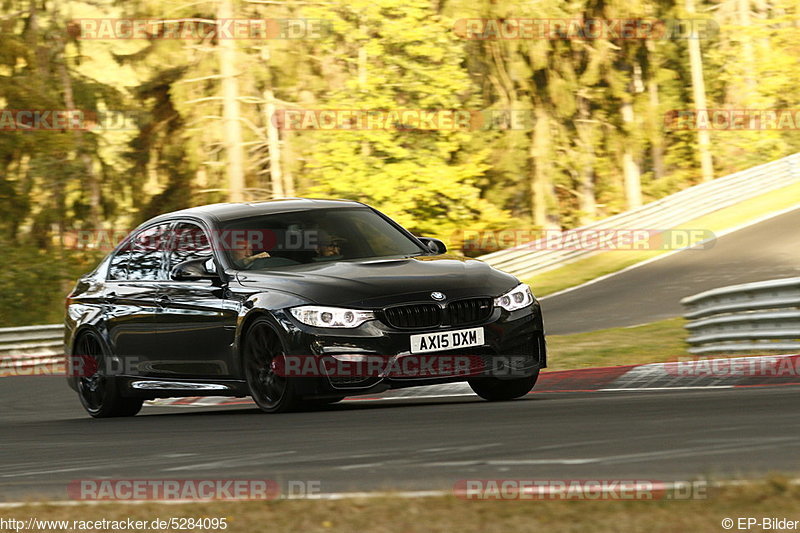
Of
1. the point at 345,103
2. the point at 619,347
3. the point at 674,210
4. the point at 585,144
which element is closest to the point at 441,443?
the point at 619,347

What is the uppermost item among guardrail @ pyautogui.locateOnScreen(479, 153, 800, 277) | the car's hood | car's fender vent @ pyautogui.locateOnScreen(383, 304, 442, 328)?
guardrail @ pyautogui.locateOnScreen(479, 153, 800, 277)

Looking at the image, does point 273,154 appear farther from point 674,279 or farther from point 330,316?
point 330,316

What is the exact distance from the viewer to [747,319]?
14.4m

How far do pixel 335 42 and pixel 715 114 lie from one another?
18.8 meters

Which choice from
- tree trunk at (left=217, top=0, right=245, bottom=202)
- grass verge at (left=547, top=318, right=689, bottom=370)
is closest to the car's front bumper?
grass verge at (left=547, top=318, right=689, bottom=370)

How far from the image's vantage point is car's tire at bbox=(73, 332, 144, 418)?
1231 cm

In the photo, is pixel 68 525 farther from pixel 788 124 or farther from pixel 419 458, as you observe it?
pixel 788 124

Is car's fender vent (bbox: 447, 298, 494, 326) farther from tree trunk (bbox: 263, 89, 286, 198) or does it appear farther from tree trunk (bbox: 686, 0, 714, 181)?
tree trunk (bbox: 686, 0, 714, 181)

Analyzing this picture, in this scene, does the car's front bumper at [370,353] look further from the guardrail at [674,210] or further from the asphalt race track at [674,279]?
the guardrail at [674,210]

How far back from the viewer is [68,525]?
18.6 ft

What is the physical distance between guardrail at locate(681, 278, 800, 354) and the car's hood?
4017 mm

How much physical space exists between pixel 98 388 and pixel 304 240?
2622 millimetres

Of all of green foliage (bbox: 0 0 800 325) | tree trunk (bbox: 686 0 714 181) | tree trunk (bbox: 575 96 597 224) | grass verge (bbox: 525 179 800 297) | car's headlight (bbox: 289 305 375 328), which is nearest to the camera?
car's headlight (bbox: 289 305 375 328)

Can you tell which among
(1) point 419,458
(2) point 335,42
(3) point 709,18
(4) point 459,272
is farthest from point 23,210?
(1) point 419,458
